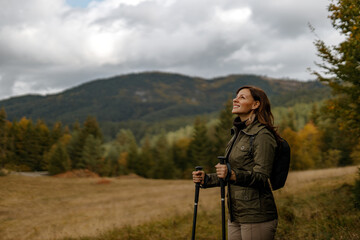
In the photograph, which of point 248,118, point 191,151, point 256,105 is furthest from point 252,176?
point 191,151

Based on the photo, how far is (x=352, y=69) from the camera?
9.32 m

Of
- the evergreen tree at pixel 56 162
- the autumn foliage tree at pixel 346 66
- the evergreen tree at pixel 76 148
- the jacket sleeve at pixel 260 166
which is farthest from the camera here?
the evergreen tree at pixel 76 148

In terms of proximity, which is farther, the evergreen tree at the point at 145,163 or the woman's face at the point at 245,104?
the evergreen tree at the point at 145,163

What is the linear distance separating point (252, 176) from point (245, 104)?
94cm

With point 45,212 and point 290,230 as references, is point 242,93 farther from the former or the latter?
point 45,212

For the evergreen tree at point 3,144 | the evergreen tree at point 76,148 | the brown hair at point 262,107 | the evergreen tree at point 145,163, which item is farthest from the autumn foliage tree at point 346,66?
the evergreen tree at point 145,163

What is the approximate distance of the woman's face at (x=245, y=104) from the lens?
12.0 feet

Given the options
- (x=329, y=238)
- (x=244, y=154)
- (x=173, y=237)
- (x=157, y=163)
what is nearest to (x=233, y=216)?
(x=244, y=154)

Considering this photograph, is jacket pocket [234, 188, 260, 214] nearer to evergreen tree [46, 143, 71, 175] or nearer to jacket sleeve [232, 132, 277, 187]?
jacket sleeve [232, 132, 277, 187]

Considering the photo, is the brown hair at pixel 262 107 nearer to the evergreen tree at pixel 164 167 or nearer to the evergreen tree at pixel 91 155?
the evergreen tree at pixel 91 155

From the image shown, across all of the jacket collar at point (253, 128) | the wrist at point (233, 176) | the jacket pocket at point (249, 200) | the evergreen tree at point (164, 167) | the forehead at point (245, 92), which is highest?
the forehead at point (245, 92)

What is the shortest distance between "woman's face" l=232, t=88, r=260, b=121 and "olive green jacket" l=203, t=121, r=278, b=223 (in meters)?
0.20

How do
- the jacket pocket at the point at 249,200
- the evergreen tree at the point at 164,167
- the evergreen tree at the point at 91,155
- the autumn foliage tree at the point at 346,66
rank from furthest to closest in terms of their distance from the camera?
the evergreen tree at the point at 164,167 → the evergreen tree at the point at 91,155 → the autumn foliage tree at the point at 346,66 → the jacket pocket at the point at 249,200

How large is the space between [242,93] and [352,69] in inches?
293
